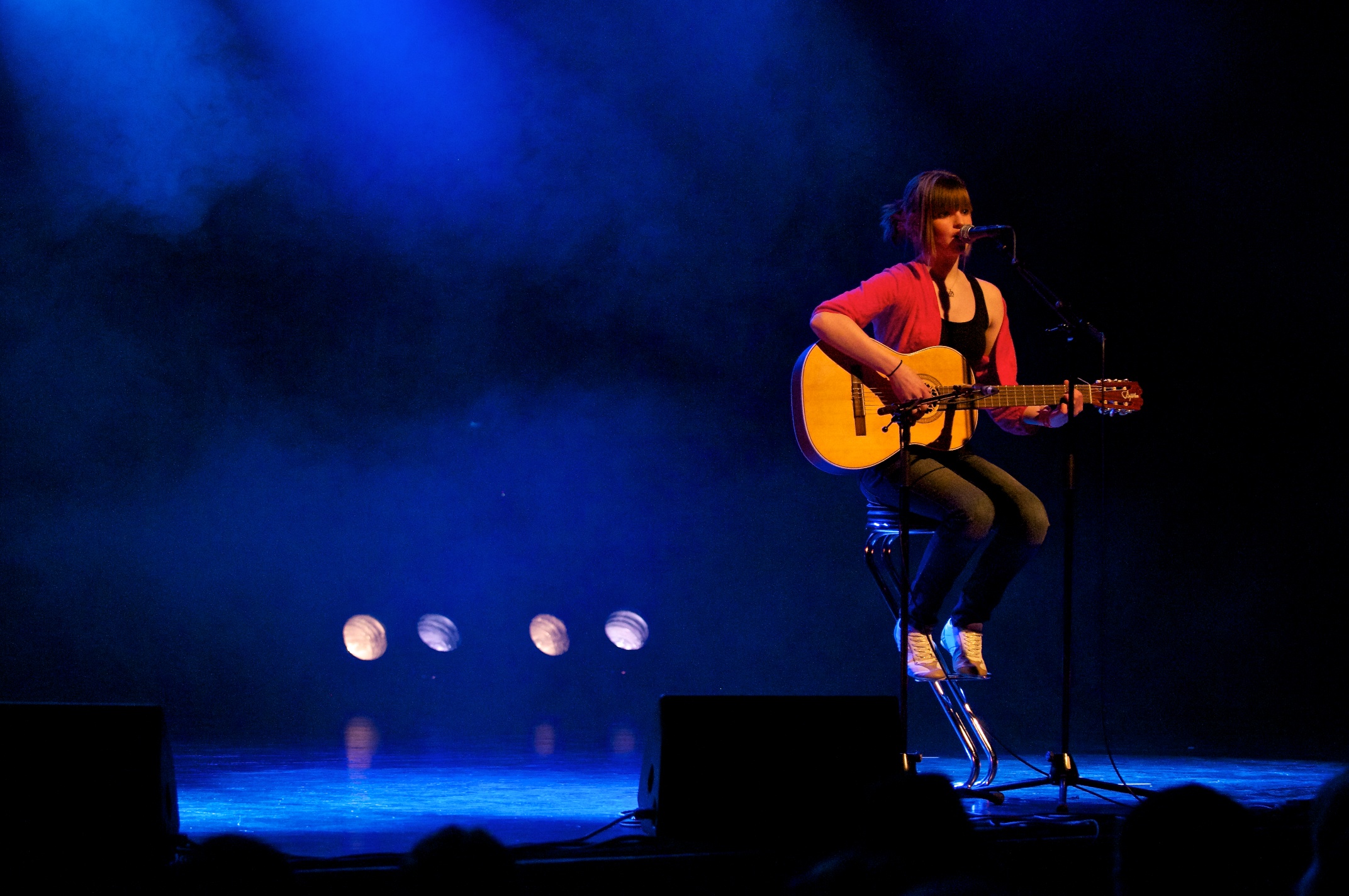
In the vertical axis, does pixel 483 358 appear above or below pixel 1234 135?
below

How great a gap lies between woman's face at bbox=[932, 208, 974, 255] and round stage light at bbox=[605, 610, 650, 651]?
396 centimetres

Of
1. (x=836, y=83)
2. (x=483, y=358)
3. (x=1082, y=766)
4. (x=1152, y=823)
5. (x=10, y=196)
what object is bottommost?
(x=1082, y=766)

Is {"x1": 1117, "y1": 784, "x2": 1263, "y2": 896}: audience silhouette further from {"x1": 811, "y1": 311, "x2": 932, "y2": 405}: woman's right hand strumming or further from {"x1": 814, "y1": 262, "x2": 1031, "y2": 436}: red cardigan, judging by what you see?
{"x1": 814, "y1": 262, "x2": 1031, "y2": 436}: red cardigan

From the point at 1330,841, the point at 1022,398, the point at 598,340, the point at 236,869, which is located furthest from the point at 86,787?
the point at 598,340

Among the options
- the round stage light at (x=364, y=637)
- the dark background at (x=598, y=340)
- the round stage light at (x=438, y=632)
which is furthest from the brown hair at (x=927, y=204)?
the round stage light at (x=364, y=637)

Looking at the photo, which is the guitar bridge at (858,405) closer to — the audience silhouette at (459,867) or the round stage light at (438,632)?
the audience silhouette at (459,867)

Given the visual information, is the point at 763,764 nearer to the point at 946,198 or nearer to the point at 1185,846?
the point at 1185,846

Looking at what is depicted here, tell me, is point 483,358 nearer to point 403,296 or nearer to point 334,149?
point 403,296

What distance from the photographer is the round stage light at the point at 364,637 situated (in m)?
6.88

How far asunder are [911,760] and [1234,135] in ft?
15.1

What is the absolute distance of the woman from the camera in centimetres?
327

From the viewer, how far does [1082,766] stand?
4.10m

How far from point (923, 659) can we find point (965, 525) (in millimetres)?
388

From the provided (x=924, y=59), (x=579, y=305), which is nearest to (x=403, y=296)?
(x=579, y=305)
